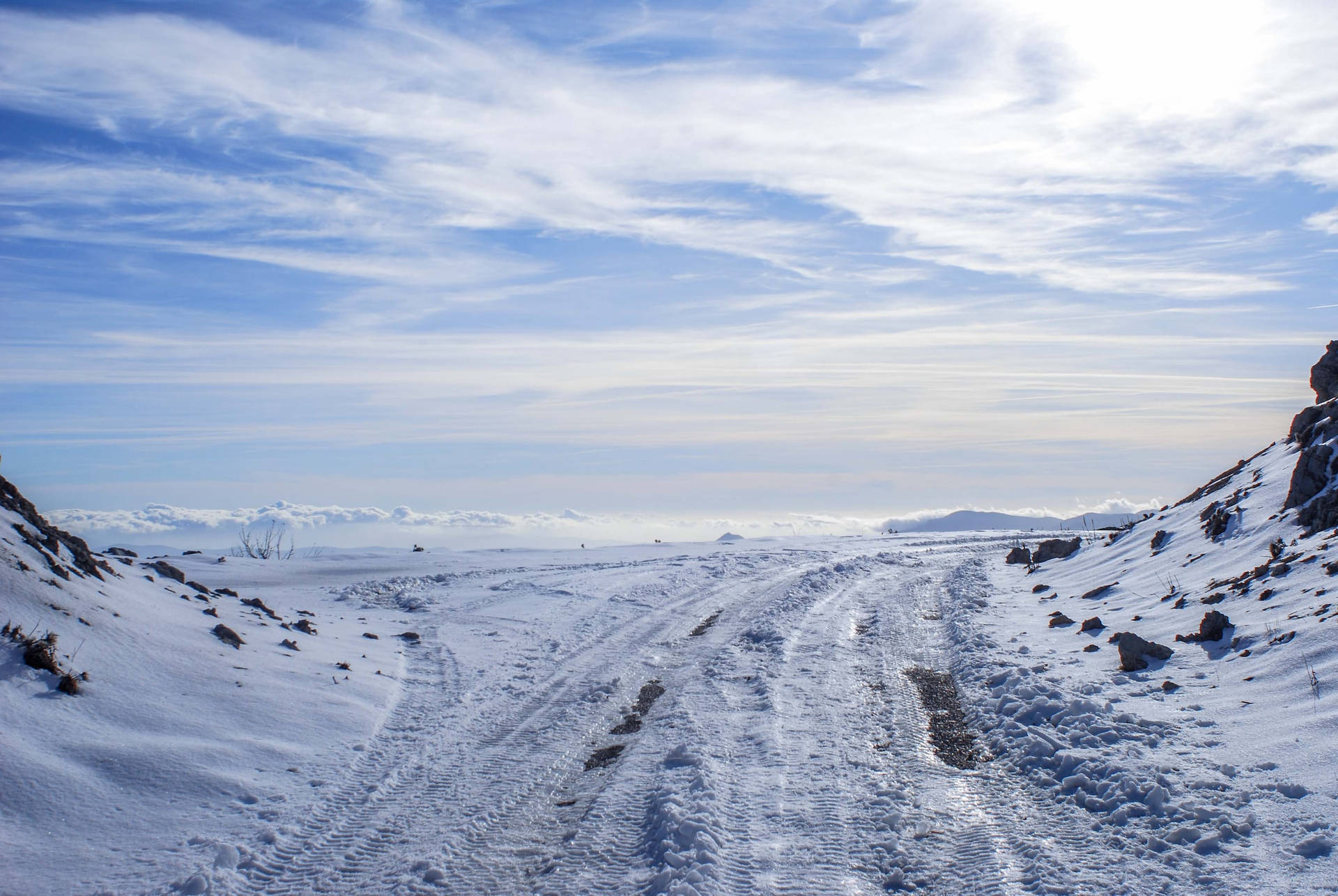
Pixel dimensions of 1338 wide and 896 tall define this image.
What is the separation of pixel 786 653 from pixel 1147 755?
5.74 m

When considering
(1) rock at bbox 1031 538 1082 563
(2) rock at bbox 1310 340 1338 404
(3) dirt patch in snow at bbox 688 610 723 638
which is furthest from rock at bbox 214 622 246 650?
(2) rock at bbox 1310 340 1338 404

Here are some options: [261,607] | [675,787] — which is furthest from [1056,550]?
[261,607]

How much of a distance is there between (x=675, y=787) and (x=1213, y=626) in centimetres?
711

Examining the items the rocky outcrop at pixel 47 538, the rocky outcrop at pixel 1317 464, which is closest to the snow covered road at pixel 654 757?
the rocky outcrop at pixel 47 538

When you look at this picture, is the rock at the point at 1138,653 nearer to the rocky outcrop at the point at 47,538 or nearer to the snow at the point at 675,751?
the snow at the point at 675,751

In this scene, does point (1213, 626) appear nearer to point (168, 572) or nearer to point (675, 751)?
point (675, 751)

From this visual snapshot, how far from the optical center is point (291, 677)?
10492 mm

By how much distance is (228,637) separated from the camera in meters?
11.1

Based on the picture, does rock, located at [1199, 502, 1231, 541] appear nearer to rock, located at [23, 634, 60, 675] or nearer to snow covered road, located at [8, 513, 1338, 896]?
snow covered road, located at [8, 513, 1338, 896]

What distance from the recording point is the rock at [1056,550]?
68.6ft

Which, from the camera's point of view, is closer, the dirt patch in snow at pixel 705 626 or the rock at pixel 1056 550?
the dirt patch in snow at pixel 705 626

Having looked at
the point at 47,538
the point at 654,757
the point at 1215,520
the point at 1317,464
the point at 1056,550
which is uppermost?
the point at 1317,464

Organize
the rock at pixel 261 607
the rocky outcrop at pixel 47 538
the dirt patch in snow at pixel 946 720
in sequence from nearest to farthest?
1. the dirt patch in snow at pixel 946 720
2. the rocky outcrop at pixel 47 538
3. the rock at pixel 261 607

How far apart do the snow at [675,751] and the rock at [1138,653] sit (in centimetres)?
20
